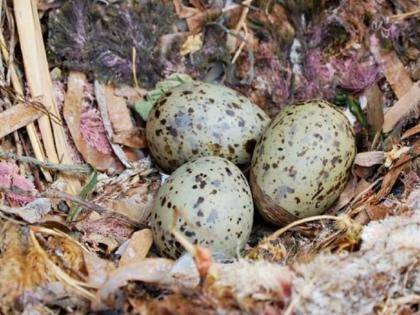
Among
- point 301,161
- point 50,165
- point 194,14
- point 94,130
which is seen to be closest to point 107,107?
point 94,130

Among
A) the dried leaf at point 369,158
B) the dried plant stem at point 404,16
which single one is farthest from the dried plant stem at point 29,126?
the dried plant stem at point 404,16

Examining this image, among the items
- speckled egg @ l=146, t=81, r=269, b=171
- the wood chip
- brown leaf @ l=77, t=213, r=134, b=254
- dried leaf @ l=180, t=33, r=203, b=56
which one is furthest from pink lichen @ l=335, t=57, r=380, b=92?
the wood chip

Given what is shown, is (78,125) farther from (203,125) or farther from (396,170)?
(396,170)

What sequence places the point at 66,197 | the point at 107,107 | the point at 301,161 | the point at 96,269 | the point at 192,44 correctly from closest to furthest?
the point at 96,269
the point at 66,197
the point at 301,161
the point at 107,107
the point at 192,44

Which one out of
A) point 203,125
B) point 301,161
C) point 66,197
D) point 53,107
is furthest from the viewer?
point 53,107

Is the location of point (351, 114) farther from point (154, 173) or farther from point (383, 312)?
point (383, 312)

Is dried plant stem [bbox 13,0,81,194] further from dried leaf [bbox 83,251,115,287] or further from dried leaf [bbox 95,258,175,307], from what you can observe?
dried leaf [bbox 95,258,175,307]
